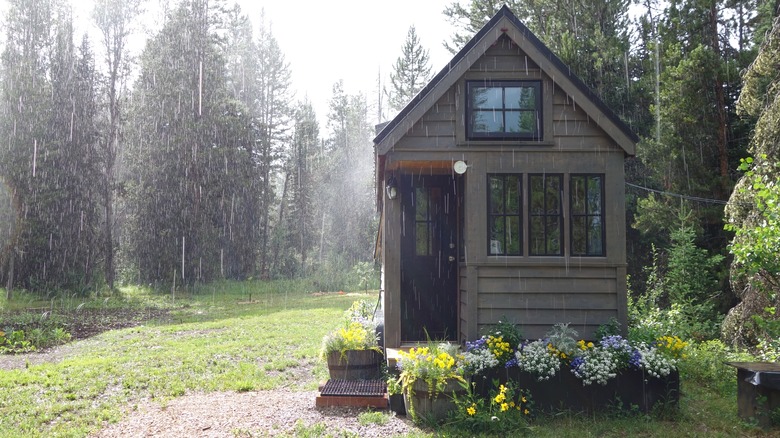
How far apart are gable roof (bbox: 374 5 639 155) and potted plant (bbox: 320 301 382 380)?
2439mm

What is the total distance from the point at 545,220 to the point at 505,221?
1.66 ft

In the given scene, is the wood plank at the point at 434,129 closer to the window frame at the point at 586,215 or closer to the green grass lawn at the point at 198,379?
the window frame at the point at 586,215

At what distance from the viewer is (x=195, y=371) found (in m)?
8.97

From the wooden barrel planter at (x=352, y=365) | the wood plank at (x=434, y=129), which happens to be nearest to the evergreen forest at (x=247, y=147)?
the wood plank at (x=434, y=129)

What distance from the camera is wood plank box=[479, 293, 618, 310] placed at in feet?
24.1

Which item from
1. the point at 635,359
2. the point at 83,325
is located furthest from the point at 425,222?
the point at 83,325

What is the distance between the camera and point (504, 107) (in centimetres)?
768

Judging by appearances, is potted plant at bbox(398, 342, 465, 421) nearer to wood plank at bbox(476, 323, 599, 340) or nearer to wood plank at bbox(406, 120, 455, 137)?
wood plank at bbox(476, 323, 599, 340)

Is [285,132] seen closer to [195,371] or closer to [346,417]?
[195,371]

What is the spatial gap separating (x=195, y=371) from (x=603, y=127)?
269 inches

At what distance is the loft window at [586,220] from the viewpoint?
743 cm

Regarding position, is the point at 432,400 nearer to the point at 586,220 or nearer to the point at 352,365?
the point at 352,365

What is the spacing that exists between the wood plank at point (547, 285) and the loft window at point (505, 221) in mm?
365

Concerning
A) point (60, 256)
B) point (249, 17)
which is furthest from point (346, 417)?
point (249, 17)
